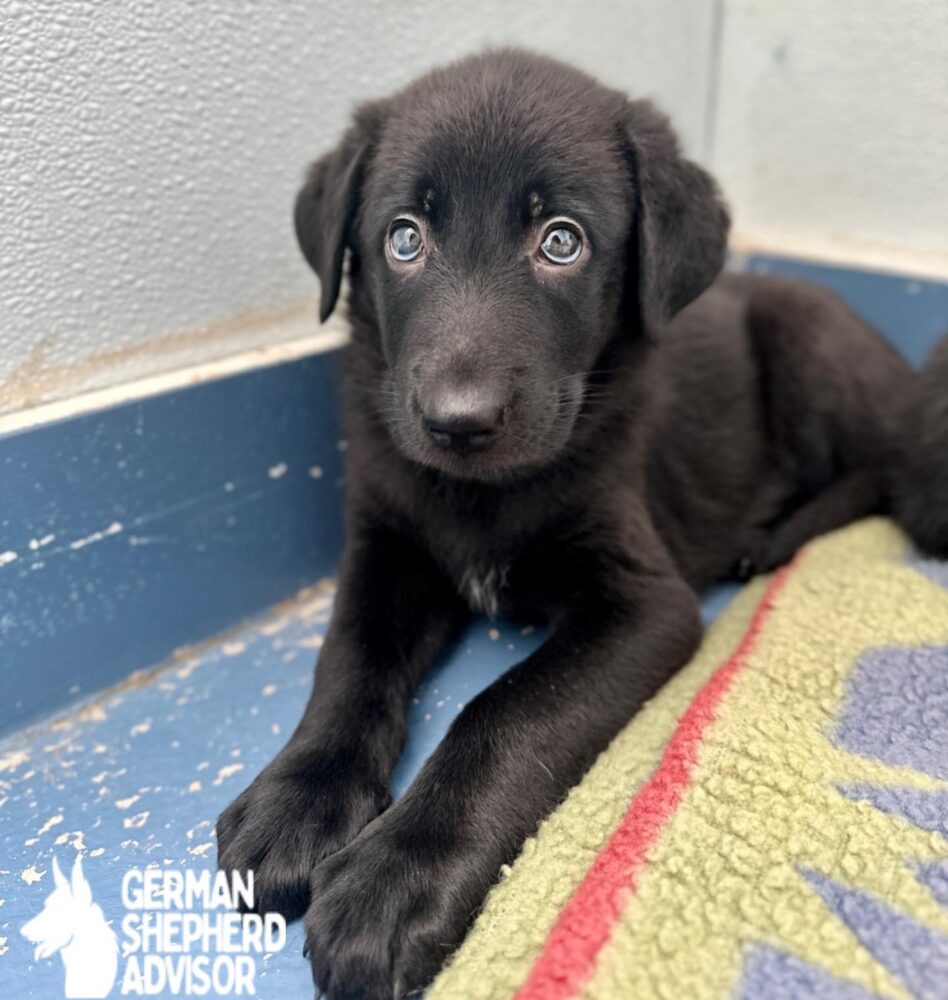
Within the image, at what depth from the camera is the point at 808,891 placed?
1.12 metres

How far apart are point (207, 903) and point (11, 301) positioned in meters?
1.07

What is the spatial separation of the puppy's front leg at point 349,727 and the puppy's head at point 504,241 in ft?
1.03

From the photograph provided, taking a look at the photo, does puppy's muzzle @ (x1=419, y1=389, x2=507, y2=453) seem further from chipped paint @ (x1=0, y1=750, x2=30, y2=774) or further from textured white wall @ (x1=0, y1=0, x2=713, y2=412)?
chipped paint @ (x1=0, y1=750, x2=30, y2=774)

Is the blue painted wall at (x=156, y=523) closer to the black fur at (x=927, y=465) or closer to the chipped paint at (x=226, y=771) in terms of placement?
the chipped paint at (x=226, y=771)

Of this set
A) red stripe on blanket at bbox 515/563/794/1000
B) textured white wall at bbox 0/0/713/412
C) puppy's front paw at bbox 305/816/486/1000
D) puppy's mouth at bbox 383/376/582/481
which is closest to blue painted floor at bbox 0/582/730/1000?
puppy's front paw at bbox 305/816/486/1000

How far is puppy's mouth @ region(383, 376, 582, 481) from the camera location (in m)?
1.28

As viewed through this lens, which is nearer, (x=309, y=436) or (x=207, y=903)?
(x=207, y=903)

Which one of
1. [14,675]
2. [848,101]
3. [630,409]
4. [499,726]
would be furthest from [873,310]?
[14,675]

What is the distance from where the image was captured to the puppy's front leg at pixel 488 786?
109cm

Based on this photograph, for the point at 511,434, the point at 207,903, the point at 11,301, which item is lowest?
the point at 207,903

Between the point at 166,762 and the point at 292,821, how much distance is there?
1.49 ft

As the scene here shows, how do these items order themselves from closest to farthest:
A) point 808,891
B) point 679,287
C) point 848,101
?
point 808,891, point 679,287, point 848,101

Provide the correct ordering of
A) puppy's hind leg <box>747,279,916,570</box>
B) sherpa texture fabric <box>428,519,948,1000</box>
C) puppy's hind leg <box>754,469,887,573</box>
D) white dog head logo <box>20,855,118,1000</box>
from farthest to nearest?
puppy's hind leg <box>747,279,916,570</box>
puppy's hind leg <box>754,469,887,573</box>
white dog head logo <box>20,855,118,1000</box>
sherpa texture fabric <box>428,519,948,1000</box>

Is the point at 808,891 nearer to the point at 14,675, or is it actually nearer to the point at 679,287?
the point at 679,287
